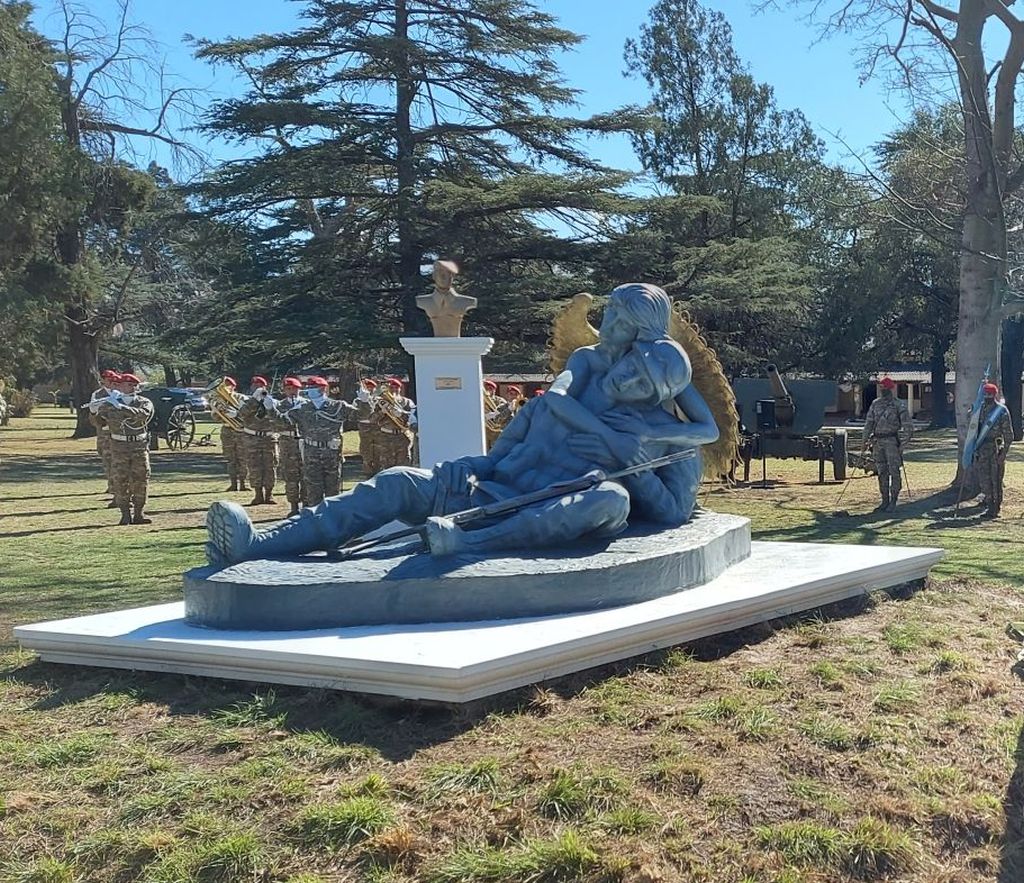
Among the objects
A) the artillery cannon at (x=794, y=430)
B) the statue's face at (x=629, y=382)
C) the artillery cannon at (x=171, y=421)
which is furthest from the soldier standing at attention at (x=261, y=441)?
the artillery cannon at (x=171, y=421)

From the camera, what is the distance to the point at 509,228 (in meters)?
21.9

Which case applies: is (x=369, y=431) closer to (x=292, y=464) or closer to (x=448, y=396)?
(x=292, y=464)

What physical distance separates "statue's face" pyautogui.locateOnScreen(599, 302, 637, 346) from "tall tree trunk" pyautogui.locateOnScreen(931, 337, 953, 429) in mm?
29028

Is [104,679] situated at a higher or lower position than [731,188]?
lower

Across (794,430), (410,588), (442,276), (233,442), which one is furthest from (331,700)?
(794,430)

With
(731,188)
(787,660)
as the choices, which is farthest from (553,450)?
(731,188)

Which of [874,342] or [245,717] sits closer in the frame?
[245,717]

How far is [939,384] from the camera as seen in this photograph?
33938mm

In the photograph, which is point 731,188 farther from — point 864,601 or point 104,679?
point 104,679

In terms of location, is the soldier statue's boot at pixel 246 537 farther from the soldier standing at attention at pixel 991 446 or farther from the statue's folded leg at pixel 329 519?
the soldier standing at attention at pixel 991 446

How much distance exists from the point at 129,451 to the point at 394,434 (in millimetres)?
4493

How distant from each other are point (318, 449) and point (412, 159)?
11275mm

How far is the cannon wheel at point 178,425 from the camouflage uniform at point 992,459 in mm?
21584

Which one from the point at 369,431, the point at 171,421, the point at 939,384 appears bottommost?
the point at 369,431
